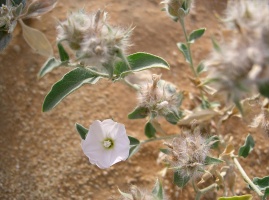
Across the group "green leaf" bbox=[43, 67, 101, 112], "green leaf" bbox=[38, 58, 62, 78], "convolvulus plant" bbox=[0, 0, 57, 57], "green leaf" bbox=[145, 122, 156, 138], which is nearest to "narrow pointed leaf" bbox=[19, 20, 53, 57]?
"convolvulus plant" bbox=[0, 0, 57, 57]

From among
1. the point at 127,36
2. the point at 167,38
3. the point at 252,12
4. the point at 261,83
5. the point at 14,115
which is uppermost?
the point at 252,12

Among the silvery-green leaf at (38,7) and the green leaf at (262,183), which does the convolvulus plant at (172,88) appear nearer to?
the green leaf at (262,183)

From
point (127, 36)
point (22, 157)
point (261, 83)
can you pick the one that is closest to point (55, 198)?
point (22, 157)

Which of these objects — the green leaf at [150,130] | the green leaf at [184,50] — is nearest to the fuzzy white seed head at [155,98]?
the green leaf at [150,130]

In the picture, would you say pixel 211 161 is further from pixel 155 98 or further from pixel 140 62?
pixel 140 62

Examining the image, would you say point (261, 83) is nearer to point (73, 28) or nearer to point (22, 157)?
point (73, 28)
